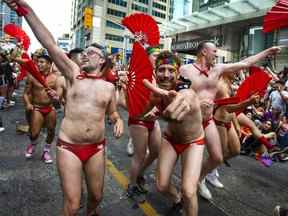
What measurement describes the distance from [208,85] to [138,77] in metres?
1.24

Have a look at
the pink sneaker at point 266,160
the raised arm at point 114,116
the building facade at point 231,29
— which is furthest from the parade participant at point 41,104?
the building facade at point 231,29

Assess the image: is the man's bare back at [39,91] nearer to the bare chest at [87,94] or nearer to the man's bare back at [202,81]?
the man's bare back at [202,81]

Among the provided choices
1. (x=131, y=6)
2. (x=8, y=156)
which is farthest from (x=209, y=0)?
(x=131, y=6)

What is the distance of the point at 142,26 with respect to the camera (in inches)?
249

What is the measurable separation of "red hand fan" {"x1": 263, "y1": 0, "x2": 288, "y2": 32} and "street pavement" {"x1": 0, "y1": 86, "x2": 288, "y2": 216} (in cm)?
265

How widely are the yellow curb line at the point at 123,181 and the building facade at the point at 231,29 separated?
1628 cm

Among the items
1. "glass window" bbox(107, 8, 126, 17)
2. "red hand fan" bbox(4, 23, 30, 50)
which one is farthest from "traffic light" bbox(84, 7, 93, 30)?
"glass window" bbox(107, 8, 126, 17)

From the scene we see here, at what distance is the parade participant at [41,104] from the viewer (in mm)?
6531

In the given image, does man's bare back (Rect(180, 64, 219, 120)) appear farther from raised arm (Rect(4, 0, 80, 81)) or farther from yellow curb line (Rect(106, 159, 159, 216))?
raised arm (Rect(4, 0, 80, 81))

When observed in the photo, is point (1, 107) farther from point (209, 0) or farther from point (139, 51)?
point (209, 0)

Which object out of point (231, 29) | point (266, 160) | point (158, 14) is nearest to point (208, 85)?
point (266, 160)

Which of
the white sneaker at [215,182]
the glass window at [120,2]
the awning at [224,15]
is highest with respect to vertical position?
the glass window at [120,2]

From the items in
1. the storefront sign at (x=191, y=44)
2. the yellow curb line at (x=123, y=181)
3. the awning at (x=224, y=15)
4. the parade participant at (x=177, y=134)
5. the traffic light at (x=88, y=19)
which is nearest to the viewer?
the parade participant at (x=177, y=134)

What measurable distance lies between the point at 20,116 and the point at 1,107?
184 centimetres
